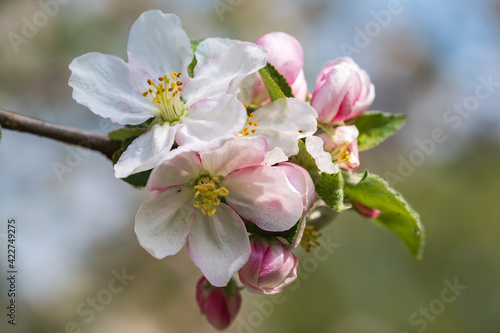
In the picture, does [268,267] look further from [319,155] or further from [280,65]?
[280,65]

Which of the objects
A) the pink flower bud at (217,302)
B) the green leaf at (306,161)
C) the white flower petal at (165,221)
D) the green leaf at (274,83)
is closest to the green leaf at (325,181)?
the green leaf at (306,161)

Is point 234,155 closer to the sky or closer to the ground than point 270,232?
closer to the sky

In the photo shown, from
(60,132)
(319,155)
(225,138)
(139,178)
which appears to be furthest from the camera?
(60,132)

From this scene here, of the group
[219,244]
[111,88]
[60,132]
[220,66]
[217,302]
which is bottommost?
[217,302]

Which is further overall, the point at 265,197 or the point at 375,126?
the point at 375,126

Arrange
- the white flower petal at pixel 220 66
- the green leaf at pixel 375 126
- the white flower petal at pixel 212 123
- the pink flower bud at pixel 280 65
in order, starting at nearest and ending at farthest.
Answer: the white flower petal at pixel 212 123 → the white flower petal at pixel 220 66 → the pink flower bud at pixel 280 65 → the green leaf at pixel 375 126

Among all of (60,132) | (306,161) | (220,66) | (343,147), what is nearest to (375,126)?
(343,147)

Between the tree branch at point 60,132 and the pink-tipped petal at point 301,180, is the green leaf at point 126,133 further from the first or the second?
the pink-tipped petal at point 301,180
